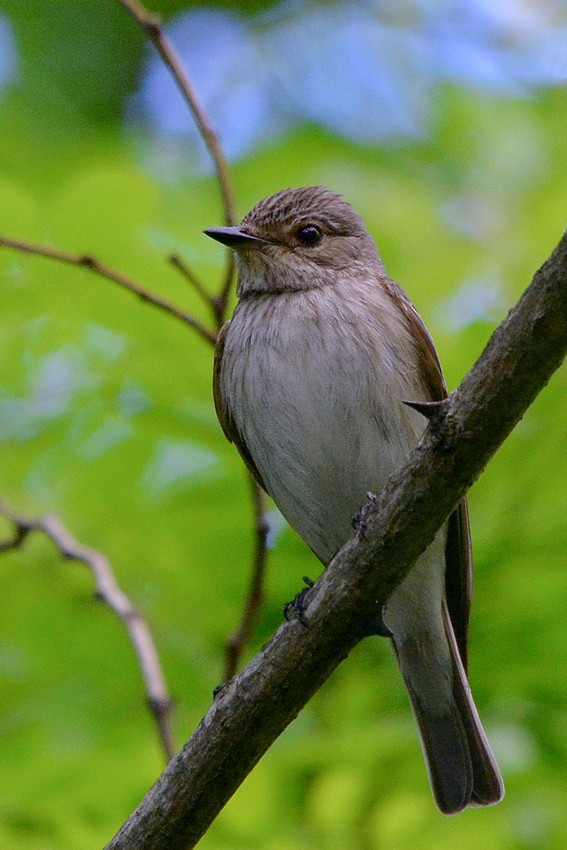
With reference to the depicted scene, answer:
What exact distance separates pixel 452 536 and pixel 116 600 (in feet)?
4.46

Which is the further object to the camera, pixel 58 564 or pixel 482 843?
pixel 58 564

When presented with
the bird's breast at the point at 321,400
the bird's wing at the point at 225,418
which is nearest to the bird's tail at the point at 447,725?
the bird's breast at the point at 321,400

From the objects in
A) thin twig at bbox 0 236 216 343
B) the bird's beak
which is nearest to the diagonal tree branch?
thin twig at bbox 0 236 216 343

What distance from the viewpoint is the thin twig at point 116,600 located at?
12.6 feet

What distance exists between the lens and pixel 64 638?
4438mm

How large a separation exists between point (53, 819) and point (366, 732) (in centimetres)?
110

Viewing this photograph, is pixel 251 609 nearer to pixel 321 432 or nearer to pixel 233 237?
pixel 321 432

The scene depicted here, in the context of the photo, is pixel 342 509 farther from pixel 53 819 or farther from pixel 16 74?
pixel 16 74

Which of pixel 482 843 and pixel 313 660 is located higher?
pixel 313 660

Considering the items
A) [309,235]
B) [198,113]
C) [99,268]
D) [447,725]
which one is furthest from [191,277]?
[447,725]

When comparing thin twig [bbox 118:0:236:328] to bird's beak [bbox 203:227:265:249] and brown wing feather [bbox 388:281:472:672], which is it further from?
brown wing feather [bbox 388:281:472:672]

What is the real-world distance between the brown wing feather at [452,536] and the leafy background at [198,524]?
68 mm

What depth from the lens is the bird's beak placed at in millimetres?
4527

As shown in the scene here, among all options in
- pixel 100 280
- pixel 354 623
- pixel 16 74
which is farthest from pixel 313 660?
pixel 16 74
